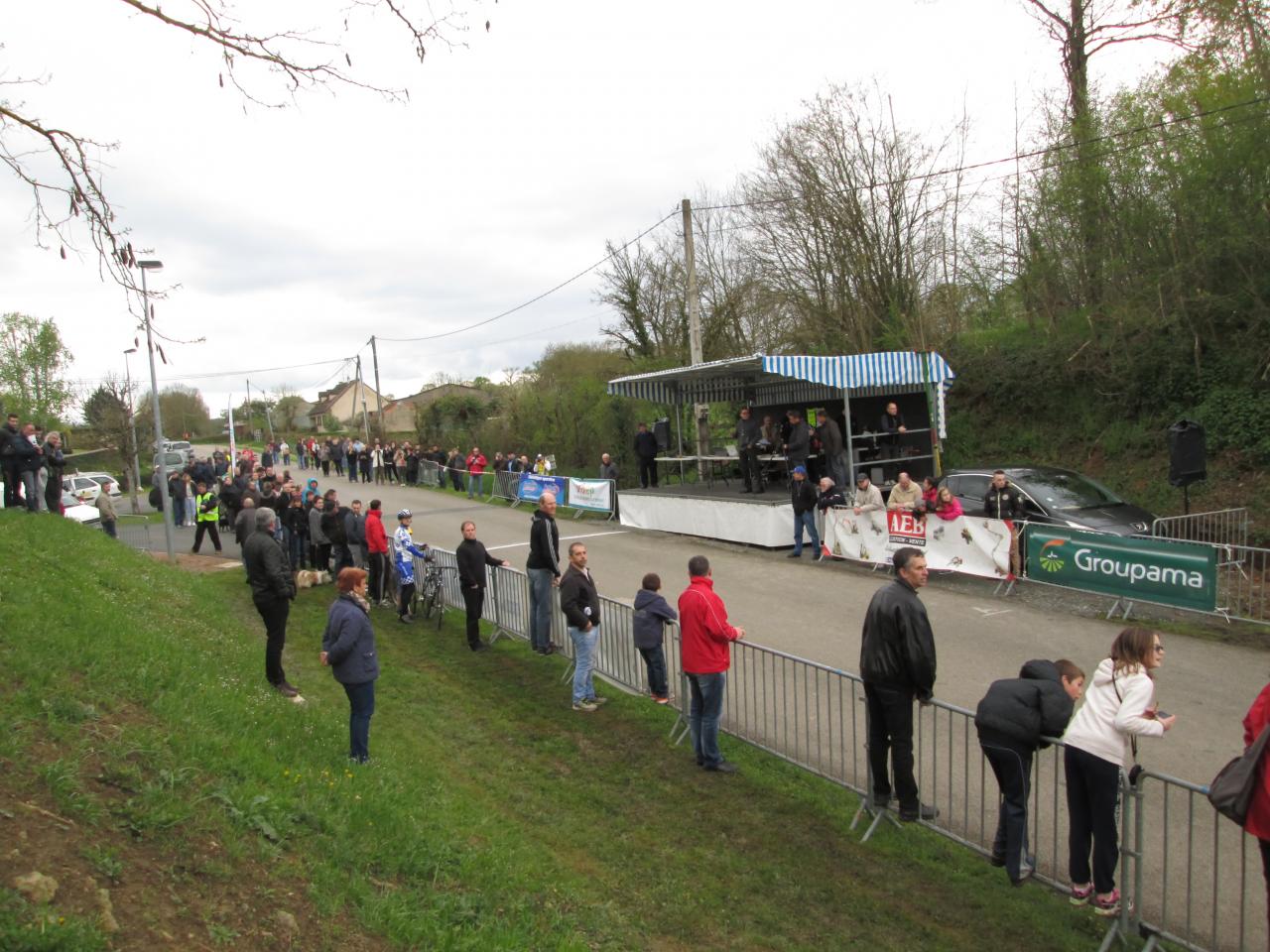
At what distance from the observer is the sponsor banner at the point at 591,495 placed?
2252cm

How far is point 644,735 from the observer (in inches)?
305

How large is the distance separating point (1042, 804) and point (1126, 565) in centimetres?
562

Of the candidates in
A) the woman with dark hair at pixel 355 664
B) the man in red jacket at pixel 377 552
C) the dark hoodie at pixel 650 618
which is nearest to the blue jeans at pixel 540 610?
the dark hoodie at pixel 650 618

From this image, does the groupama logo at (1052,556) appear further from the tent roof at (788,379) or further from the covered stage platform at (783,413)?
the tent roof at (788,379)

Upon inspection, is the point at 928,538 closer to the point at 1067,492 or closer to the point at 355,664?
the point at 1067,492

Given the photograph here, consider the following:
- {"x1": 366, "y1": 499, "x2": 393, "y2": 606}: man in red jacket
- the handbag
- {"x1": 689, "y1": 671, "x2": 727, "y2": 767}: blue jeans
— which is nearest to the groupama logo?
{"x1": 689, "y1": 671, "x2": 727, "y2": 767}: blue jeans

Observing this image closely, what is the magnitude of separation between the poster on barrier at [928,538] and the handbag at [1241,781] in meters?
8.27

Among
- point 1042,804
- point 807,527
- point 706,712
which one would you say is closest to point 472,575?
point 706,712

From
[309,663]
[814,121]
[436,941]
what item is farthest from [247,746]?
[814,121]

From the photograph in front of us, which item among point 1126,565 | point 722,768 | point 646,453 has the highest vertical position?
point 646,453

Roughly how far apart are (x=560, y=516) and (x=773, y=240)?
10.7m

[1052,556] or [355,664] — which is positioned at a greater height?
[355,664]

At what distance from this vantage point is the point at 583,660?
27.7ft

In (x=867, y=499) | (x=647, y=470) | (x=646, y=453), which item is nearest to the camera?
(x=867, y=499)
